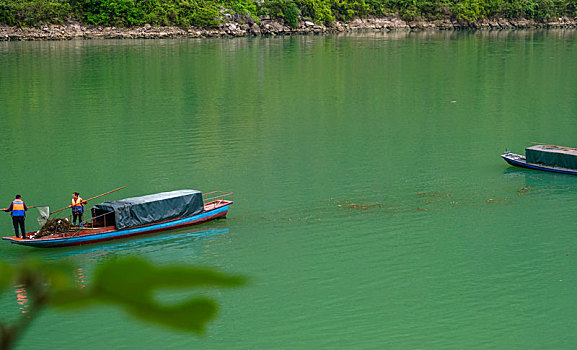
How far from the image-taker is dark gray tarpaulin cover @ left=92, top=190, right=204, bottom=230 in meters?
24.8

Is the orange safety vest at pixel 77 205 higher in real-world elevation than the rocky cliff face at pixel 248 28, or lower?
lower

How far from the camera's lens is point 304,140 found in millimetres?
40094

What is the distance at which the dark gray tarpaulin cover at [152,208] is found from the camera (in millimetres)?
24828

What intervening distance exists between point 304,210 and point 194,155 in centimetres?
1093

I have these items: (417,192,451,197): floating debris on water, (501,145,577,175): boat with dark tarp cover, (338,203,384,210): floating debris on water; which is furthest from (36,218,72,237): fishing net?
(501,145,577,175): boat with dark tarp cover

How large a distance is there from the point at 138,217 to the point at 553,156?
21328 millimetres

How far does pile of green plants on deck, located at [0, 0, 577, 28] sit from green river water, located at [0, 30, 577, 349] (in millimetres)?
60215

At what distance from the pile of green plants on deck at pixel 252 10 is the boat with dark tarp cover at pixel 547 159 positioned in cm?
10831

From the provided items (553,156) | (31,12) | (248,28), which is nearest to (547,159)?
(553,156)

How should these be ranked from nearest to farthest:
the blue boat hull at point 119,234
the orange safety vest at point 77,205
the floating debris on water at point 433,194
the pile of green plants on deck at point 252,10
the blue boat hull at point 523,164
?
the blue boat hull at point 119,234, the orange safety vest at point 77,205, the floating debris on water at point 433,194, the blue boat hull at point 523,164, the pile of green plants on deck at point 252,10

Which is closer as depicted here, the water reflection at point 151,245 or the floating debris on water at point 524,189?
the water reflection at point 151,245

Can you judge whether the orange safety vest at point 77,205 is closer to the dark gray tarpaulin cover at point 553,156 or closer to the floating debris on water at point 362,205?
the floating debris on water at point 362,205

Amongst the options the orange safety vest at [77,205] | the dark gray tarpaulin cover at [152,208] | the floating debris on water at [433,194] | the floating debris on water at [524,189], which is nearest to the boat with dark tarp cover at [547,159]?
the floating debris on water at [524,189]

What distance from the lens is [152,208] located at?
2547cm
